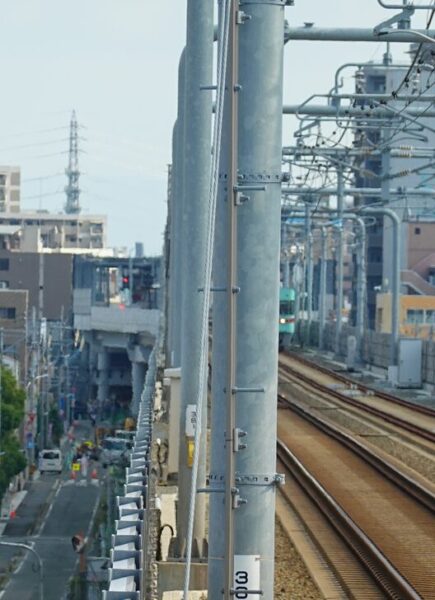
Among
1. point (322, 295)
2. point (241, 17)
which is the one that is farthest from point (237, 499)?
point (322, 295)

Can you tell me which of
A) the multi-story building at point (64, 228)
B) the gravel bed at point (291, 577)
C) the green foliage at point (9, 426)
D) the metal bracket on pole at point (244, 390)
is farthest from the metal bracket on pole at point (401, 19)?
the multi-story building at point (64, 228)

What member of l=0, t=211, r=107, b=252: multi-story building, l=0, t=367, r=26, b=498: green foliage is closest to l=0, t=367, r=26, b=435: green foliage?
l=0, t=367, r=26, b=498: green foliage

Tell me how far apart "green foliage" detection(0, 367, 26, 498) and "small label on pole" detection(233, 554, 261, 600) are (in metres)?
43.7

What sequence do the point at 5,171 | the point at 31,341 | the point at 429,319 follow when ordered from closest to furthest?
1. the point at 429,319
2. the point at 31,341
3. the point at 5,171

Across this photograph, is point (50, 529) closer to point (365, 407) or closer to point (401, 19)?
point (365, 407)

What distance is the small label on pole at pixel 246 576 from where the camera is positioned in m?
6.73

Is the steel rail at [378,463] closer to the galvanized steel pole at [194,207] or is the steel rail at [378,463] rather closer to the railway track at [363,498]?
the railway track at [363,498]

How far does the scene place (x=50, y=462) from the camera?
218 ft

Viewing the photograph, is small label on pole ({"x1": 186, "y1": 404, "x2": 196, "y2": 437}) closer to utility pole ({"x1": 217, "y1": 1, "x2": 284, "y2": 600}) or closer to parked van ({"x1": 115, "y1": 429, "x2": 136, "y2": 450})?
parked van ({"x1": 115, "y1": 429, "x2": 136, "y2": 450})

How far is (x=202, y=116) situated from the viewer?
1382cm

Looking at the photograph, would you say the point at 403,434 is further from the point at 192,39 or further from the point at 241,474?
the point at 241,474

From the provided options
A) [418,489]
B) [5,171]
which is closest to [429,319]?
[418,489]

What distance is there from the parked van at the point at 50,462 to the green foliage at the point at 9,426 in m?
6.47

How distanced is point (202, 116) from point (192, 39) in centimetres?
74
